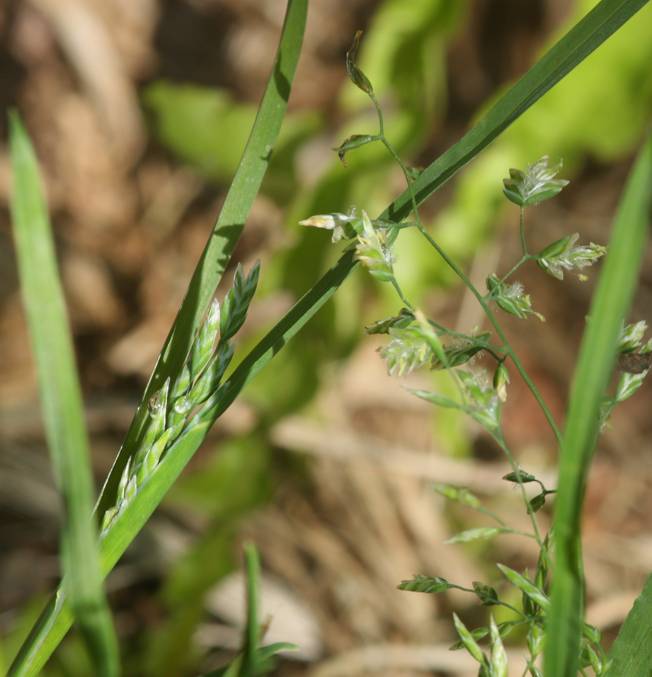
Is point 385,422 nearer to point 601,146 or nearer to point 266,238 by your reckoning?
point 266,238

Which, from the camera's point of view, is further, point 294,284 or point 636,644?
point 294,284

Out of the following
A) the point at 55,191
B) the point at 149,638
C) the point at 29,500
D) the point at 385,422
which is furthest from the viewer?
the point at 55,191

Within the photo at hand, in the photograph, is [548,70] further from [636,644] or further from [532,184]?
[636,644]

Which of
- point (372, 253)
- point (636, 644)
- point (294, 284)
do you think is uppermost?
point (294, 284)

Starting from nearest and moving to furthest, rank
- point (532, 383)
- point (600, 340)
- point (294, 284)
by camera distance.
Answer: point (600, 340)
point (532, 383)
point (294, 284)

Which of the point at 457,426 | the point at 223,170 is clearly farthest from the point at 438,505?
the point at 223,170

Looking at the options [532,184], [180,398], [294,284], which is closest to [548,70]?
[532,184]

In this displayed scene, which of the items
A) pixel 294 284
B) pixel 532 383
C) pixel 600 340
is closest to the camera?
pixel 600 340

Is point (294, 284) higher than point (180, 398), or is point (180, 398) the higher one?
point (294, 284)
